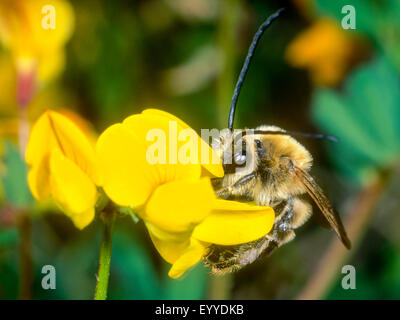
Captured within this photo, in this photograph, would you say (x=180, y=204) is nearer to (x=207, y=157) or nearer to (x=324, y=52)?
(x=207, y=157)

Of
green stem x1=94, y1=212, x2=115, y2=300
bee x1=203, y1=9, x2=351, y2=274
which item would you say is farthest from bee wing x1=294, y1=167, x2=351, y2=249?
green stem x1=94, y1=212, x2=115, y2=300

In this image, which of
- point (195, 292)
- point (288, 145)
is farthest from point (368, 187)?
point (288, 145)

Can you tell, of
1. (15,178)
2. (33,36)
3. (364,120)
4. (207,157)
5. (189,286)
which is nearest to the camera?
(207,157)

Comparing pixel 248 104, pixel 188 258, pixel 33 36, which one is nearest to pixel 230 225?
pixel 188 258

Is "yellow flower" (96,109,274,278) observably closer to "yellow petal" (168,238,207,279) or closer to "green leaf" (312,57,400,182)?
"yellow petal" (168,238,207,279)

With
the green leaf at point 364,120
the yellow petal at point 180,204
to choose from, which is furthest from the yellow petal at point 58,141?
the green leaf at point 364,120

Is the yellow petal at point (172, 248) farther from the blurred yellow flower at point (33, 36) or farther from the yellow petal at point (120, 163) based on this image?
the blurred yellow flower at point (33, 36)
